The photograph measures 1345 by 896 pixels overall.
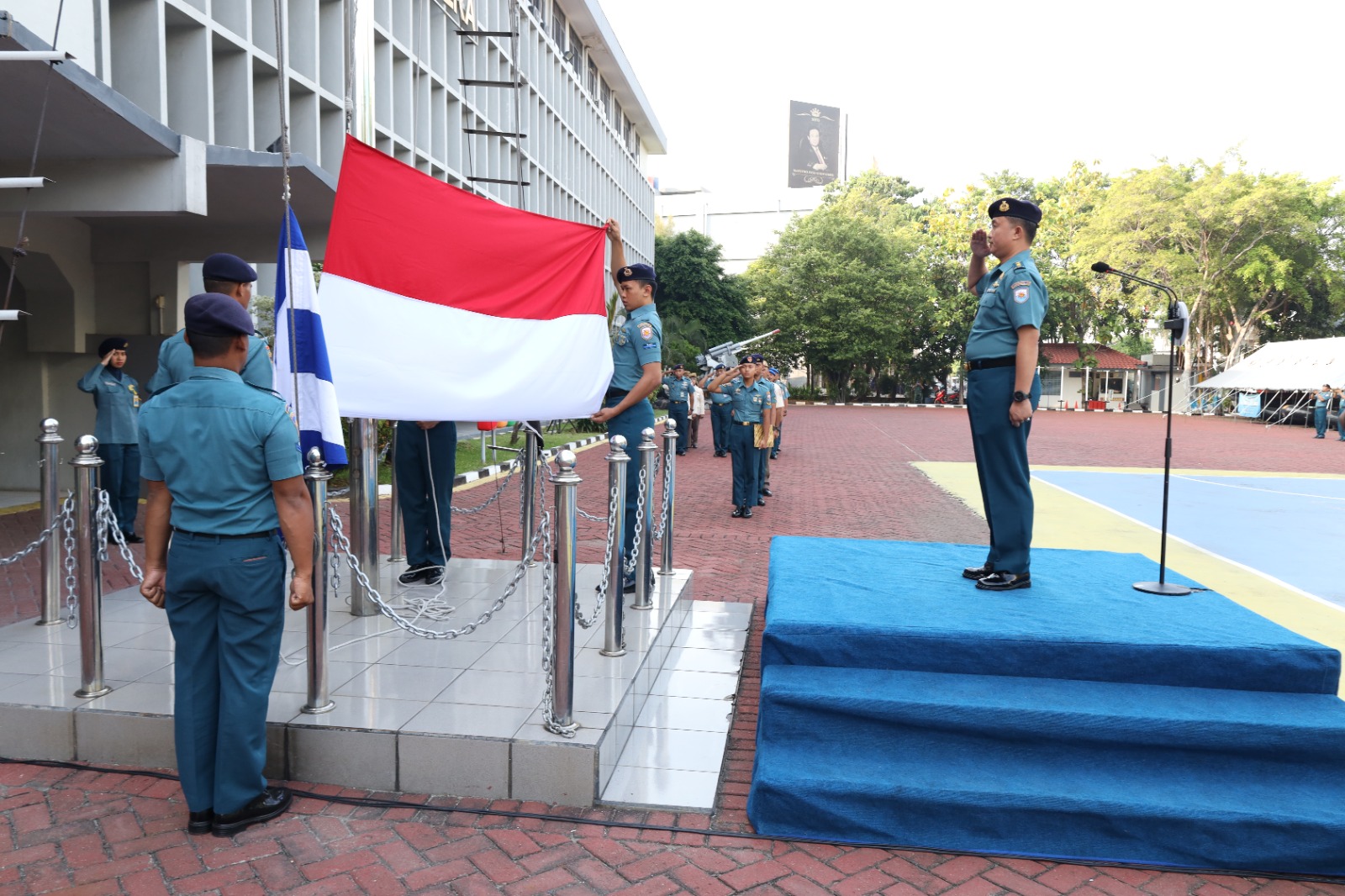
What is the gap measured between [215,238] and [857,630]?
10628mm

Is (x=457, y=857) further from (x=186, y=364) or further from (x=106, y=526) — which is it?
(x=186, y=364)

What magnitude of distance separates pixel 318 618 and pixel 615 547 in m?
1.37

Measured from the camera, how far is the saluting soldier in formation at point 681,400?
1939 centimetres

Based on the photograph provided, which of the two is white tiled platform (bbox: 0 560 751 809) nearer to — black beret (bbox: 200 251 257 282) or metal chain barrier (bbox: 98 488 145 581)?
metal chain barrier (bbox: 98 488 145 581)

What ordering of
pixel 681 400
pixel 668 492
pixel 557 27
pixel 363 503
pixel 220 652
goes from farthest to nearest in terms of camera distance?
pixel 557 27 → pixel 681 400 → pixel 668 492 → pixel 363 503 → pixel 220 652

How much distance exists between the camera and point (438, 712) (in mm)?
4055

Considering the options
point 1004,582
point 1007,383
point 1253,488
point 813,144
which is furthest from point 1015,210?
point 813,144

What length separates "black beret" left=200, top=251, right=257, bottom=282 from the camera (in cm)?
445

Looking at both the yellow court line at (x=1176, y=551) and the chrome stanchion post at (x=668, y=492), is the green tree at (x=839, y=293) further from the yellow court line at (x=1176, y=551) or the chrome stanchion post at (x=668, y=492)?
the chrome stanchion post at (x=668, y=492)

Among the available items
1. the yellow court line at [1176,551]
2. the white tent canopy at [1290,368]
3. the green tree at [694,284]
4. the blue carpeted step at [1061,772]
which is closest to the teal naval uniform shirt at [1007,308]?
the yellow court line at [1176,551]

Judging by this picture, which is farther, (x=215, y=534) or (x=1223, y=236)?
(x=1223, y=236)

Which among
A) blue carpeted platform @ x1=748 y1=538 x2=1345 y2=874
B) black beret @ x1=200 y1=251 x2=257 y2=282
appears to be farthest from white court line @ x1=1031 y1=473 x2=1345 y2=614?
black beret @ x1=200 y1=251 x2=257 y2=282

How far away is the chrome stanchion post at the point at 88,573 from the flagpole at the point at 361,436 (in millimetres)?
1383

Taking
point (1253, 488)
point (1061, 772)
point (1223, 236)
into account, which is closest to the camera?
point (1061, 772)
